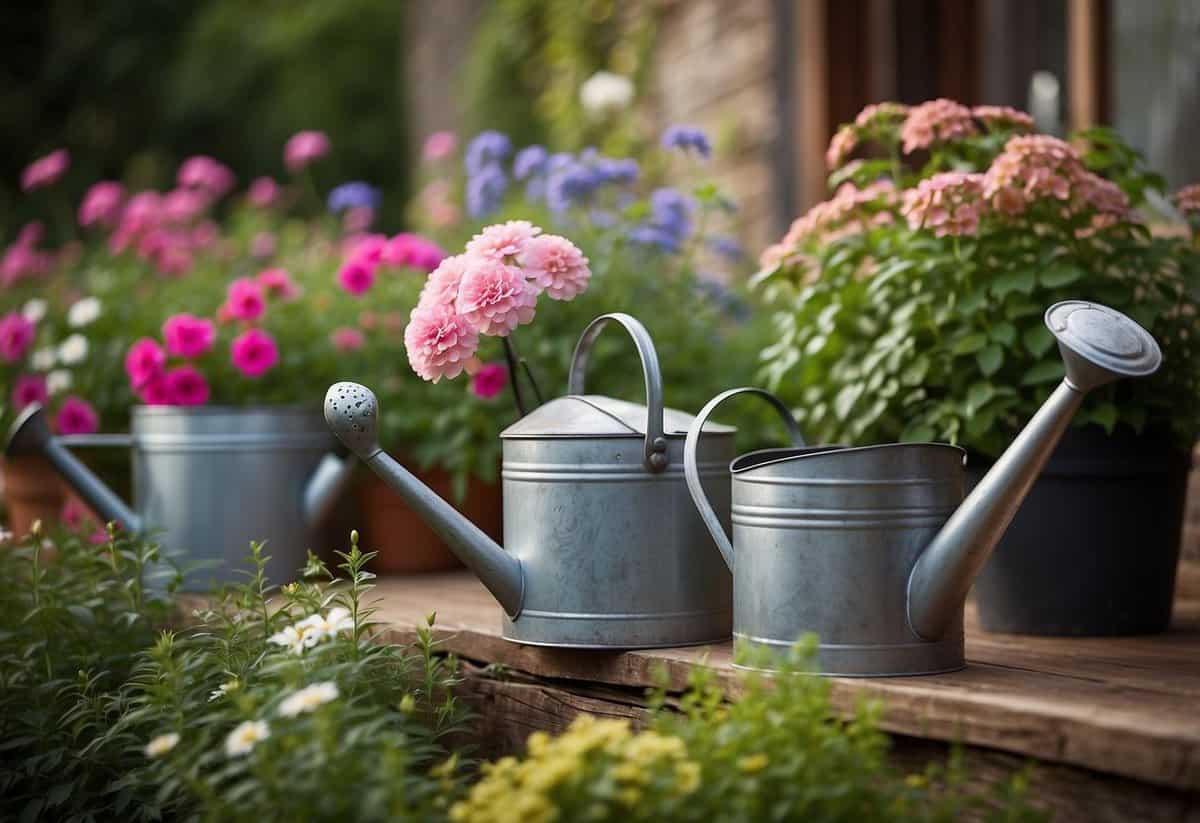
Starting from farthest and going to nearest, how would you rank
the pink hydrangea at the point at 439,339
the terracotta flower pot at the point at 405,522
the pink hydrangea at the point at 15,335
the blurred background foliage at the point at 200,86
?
1. the blurred background foliage at the point at 200,86
2. the pink hydrangea at the point at 15,335
3. the terracotta flower pot at the point at 405,522
4. the pink hydrangea at the point at 439,339

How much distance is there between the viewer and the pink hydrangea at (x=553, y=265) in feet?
6.81

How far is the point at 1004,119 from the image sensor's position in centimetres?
243

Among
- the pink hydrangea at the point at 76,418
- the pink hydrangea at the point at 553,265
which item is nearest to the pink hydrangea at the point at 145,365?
the pink hydrangea at the point at 76,418

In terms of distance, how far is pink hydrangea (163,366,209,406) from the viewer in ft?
9.69

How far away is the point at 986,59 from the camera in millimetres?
3721

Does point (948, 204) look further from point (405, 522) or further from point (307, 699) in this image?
point (405, 522)

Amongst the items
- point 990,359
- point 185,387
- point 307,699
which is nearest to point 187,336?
point 185,387

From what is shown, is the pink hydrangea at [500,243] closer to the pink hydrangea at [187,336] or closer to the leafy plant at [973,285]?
the leafy plant at [973,285]

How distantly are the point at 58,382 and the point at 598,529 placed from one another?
1.89 meters

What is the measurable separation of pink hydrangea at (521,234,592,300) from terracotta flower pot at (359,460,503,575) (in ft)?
3.87

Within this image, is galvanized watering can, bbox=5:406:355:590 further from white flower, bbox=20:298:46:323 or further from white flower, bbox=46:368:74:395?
white flower, bbox=20:298:46:323

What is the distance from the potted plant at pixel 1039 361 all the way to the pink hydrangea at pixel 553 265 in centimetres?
54

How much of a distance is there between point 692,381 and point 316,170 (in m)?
9.17

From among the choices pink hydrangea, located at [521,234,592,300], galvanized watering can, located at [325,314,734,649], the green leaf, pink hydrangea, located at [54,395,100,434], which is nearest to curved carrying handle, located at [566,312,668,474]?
galvanized watering can, located at [325,314,734,649]
